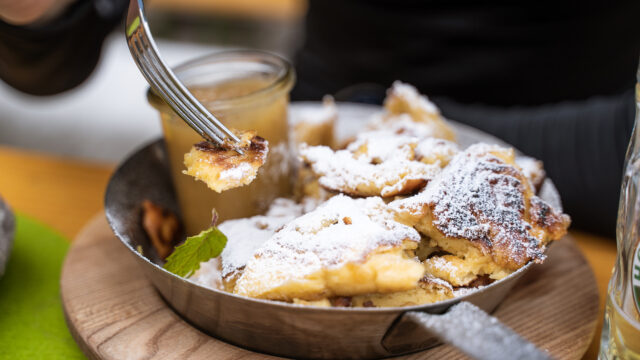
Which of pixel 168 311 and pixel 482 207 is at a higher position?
pixel 482 207

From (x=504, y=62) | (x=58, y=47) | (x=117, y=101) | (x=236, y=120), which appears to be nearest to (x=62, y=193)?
(x=58, y=47)

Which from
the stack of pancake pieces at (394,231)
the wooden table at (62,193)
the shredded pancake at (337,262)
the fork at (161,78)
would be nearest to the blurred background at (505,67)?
the wooden table at (62,193)

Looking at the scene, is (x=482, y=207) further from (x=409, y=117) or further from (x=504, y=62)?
(x=504, y=62)

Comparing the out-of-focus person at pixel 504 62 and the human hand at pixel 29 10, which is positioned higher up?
the human hand at pixel 29 10

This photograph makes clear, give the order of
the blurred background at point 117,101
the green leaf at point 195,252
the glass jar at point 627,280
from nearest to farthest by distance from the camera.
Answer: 1. the glass jar at point 627,280
2. the green leaf at point 195,252
3. the blurred background at point 117,101

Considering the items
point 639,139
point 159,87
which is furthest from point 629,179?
point 159,87

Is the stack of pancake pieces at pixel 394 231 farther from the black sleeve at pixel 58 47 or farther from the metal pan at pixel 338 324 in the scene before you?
the black sleeve at pixel 58 47
